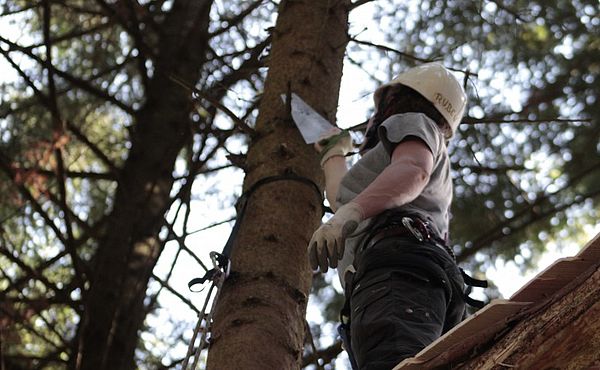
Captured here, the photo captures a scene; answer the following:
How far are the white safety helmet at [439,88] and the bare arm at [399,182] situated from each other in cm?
46

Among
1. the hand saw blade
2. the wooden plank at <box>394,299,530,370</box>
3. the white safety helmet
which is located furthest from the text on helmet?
the wooden plank at <box>394,299,530,370</box>

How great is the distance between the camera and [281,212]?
8.86ft

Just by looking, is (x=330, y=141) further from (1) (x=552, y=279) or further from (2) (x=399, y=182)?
(1) (x=552, y=279)

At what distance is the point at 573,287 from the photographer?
160cm

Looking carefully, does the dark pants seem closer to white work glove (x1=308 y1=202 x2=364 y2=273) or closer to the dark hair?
white work glove (x1=308 y1=202 x2=364 y2=273)

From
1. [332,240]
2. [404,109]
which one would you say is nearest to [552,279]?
[332,240]

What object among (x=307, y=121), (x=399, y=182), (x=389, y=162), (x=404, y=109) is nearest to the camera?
(x=399, y=182)

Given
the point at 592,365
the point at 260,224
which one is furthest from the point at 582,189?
the point at 592,365

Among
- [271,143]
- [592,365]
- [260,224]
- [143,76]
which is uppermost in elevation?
[143,76]

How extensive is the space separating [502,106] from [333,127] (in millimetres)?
3026

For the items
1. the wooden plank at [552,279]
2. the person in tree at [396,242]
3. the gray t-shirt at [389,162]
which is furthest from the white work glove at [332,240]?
the wooden plank at [552,279]

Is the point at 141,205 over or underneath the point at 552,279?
over

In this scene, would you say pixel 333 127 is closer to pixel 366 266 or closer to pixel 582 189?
pixel 366 266

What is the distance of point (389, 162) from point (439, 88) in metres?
0.39
